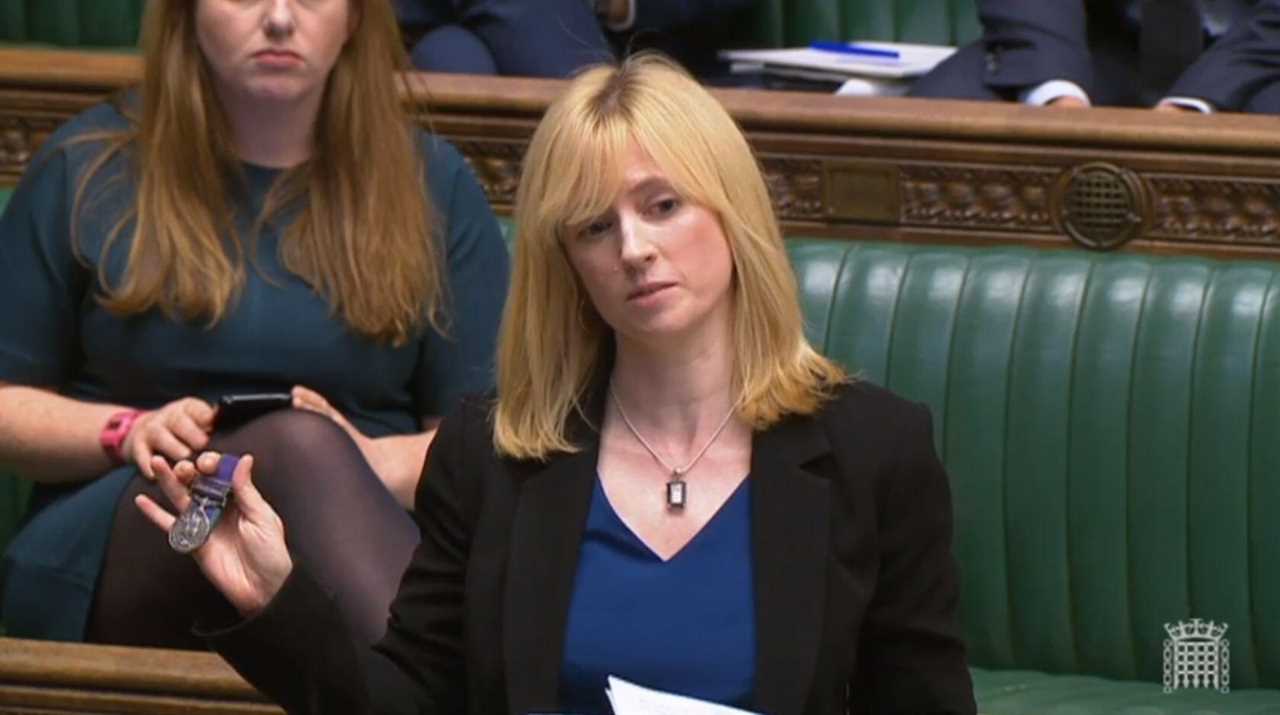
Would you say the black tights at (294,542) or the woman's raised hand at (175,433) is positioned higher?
the woman's raised hand at (175,433)

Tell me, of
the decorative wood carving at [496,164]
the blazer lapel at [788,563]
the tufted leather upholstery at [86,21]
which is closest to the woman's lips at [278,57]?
the decorative wood carving at [496,164]

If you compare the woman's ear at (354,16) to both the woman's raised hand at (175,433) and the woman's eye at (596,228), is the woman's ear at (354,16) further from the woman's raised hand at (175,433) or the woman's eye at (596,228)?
the woman's eye at (596,228)

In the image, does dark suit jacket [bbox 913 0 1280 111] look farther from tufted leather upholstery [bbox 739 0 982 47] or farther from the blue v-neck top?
the blue v-neck top

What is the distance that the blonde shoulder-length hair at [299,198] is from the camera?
2.62 metres

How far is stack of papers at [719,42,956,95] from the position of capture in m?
3.29

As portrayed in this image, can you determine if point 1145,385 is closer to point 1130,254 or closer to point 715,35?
point 1130,254

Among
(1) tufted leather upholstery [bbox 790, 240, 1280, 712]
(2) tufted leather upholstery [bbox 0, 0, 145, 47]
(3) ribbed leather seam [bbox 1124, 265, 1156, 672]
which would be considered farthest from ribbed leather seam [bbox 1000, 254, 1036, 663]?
(2) tufted leather upholstery [bbox 0, 0, 145, 47]

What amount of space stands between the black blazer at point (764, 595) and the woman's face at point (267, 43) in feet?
2.68

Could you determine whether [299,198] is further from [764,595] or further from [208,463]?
[764,595]

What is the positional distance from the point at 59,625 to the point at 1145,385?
1.06 m

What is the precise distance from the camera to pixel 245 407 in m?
2.48

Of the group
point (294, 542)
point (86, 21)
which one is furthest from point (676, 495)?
point (86, 21)

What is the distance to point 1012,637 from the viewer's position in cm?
284

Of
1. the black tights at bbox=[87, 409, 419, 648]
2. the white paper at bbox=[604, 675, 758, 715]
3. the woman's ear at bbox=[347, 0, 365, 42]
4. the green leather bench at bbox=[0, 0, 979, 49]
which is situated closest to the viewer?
the white paper at bbox=[604, 675, 758, 715]
